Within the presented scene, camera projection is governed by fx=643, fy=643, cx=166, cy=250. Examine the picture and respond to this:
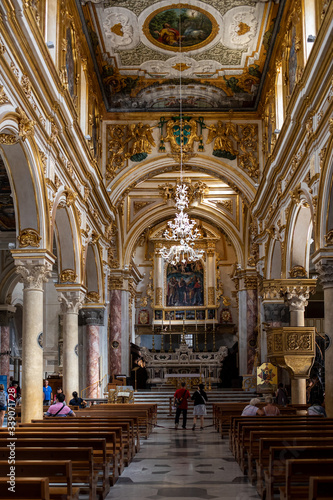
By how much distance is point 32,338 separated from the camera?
13281 mm

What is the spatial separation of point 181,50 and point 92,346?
1055 cm

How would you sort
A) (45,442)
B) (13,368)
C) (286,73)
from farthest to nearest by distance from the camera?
(13,368)
(286,73)
(45,442)

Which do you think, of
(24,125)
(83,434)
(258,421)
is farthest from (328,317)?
(24,125)

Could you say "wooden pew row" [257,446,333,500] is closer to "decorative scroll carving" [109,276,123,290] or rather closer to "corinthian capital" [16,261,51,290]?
"corinthian capital" [16,261,51,290]

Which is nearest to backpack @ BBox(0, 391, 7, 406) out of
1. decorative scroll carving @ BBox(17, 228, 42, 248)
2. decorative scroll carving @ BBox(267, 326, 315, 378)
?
decorative scroll carving @ BBox(17, 228, 42, 248)

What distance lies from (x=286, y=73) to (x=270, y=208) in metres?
4.93

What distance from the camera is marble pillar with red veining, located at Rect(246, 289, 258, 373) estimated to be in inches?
1125

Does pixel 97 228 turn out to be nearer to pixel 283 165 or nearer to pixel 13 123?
pixel 283 165

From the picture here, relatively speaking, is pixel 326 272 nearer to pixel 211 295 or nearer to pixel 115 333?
pixel 115 333

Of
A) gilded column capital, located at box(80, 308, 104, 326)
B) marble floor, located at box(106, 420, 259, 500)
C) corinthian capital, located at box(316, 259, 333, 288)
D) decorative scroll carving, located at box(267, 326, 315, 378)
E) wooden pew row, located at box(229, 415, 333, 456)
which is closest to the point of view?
marble floor, located at box(106, 420, 259, 500)

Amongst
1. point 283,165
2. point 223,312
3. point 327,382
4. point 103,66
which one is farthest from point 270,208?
point 223,312

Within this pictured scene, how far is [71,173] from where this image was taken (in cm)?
1683

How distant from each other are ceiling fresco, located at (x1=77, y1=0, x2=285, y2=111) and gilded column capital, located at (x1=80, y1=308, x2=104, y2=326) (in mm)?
7530

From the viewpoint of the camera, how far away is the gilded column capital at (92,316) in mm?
22969
